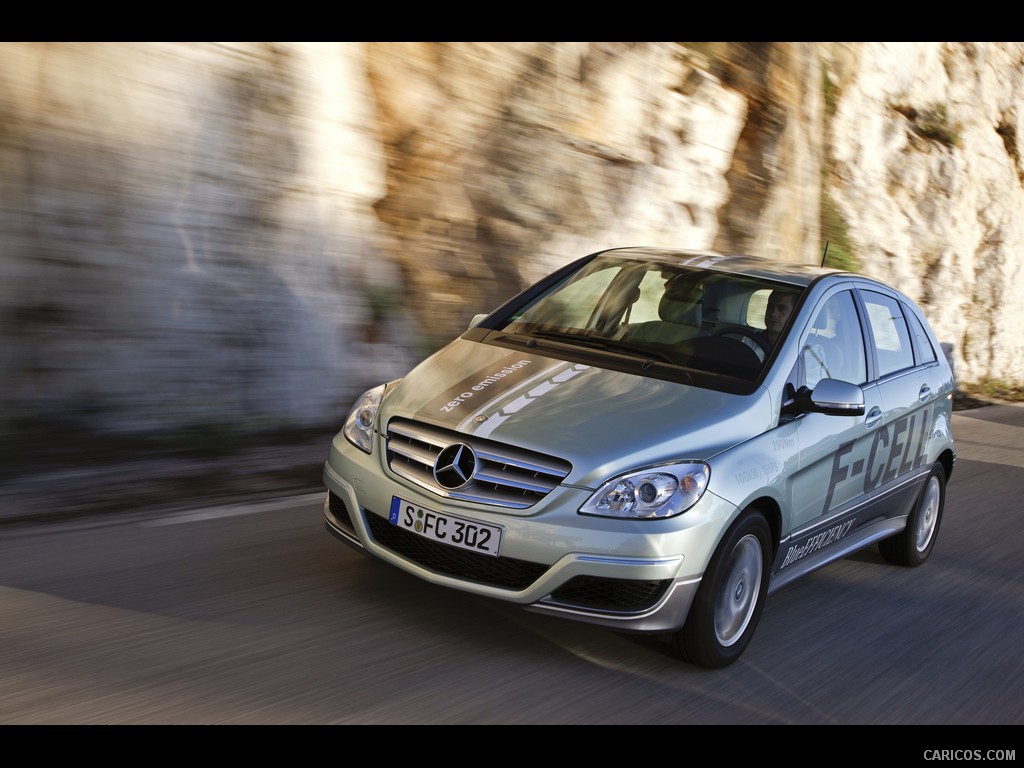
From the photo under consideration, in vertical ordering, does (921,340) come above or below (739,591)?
above

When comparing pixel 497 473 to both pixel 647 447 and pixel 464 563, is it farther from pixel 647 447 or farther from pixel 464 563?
pixel 647 447

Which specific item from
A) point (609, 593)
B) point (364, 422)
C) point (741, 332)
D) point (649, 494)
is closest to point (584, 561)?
point (609, 593)

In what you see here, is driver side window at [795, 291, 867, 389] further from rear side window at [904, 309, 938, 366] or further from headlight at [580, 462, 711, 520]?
headlight at [580, 462, 711, 520]

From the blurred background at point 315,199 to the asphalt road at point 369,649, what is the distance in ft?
5.26

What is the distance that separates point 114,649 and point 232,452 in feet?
10.6

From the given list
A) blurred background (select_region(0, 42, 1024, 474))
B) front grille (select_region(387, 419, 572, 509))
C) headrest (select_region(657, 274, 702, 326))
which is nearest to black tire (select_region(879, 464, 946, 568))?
headrest (select_region(657, 274, 702, 326))

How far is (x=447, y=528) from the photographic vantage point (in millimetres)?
4207

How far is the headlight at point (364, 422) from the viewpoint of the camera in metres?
4.67

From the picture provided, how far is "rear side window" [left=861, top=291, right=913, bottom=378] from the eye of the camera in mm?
5871

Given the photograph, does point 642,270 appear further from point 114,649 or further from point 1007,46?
point 1007,46

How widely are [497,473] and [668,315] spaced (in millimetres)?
1574

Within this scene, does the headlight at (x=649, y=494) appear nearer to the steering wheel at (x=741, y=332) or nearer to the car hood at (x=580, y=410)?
the car hood at (x=580, y=410)
